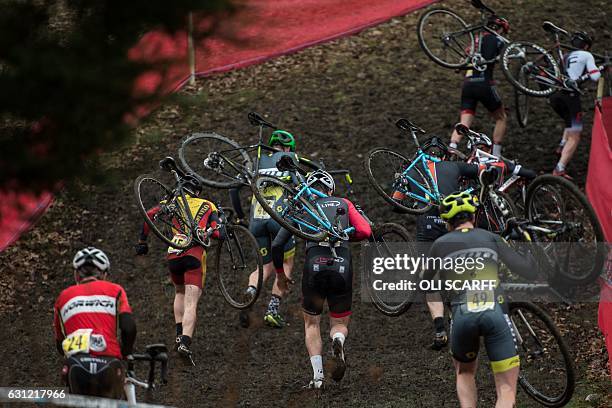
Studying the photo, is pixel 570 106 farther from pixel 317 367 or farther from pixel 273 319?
pixel 317 367

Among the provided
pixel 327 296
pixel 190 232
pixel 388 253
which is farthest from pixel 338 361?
pixel 190 232

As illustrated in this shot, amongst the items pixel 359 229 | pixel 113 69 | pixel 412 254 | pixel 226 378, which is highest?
pixel 113 69

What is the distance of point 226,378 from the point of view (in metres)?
11.7

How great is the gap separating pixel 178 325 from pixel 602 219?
5.15 metres

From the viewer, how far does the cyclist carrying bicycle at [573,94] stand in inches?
574

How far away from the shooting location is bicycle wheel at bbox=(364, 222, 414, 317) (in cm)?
1216

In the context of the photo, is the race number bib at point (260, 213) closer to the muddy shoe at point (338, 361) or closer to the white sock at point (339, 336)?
the white sock at point (339, 336)

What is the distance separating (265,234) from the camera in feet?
41.9

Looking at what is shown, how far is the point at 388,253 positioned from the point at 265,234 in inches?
61.3

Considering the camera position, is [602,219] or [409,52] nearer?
[602,219]

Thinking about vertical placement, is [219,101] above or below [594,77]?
below

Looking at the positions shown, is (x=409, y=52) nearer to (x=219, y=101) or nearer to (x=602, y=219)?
(x=219, y=101)

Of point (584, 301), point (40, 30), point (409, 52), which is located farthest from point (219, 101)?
point (40, 30)

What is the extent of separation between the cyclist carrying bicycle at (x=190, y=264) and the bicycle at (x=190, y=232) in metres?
0.06
